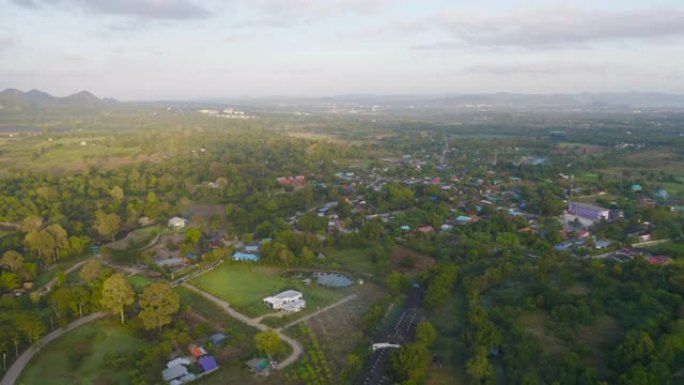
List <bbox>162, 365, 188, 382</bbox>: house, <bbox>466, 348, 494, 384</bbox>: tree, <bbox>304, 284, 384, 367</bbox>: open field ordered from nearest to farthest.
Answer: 1. <bbox>466, 348, 494, 384</bbox>: tree
2. <bbox>162, 365, 188, 382</bbox>: house
3. <bbox>304, 284, 384, 367</bbox>: open field

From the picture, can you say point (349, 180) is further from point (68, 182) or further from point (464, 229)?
point (68, 182)

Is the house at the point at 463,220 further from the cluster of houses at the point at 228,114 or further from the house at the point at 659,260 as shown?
the cluster of houses at the point at 228,114

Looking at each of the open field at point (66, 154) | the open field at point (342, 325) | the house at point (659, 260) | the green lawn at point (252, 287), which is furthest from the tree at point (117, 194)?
the house at point (659, 260)

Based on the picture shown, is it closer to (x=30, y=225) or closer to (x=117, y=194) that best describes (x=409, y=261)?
(x=30, y=225)

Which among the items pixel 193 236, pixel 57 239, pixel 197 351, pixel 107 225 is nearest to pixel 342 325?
pixel 197 351

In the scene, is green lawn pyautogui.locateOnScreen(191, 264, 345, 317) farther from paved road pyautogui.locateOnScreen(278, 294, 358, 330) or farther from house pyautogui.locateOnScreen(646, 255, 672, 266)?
house pyautogui.locateOnScreen(646, 255, 672, 266)

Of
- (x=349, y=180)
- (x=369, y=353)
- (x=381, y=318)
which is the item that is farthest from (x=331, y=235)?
(x=349, y=180)

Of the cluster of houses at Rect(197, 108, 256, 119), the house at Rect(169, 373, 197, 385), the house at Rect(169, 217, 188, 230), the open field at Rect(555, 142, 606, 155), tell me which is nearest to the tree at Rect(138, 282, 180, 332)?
the house at Rect(169, 373, 197, 385)

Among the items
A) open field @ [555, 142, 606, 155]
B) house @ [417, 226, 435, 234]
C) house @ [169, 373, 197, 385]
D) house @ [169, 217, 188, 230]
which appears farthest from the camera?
open field @ [555, 142, 606, 155]
